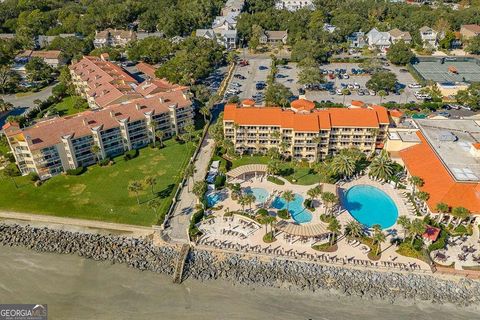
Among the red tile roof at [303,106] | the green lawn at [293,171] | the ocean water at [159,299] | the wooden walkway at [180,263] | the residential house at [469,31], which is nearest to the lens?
the ocean water at [159,299]

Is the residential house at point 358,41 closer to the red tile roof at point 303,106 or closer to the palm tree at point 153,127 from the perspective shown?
the red tile roof at point 303,106

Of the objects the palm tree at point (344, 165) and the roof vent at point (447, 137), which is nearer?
the palm tree at point (344, 165)

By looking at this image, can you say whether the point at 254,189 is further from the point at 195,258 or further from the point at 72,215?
the point at 72,215

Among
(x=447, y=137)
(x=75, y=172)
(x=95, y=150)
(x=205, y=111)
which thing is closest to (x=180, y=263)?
(x=95, y=150)

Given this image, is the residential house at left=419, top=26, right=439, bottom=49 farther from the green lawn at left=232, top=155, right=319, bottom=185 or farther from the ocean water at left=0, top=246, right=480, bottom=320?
the ocean water at left=0, top=246, right=480, bottom=320

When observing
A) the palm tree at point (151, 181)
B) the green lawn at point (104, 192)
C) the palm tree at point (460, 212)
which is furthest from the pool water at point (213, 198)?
the palm tree at point (460, 212)

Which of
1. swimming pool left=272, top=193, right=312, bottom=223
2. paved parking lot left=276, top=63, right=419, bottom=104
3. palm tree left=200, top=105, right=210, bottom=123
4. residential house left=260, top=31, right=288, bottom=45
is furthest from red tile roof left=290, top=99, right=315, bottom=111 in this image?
residential house left=260, top=31, right=288, bottom=45
